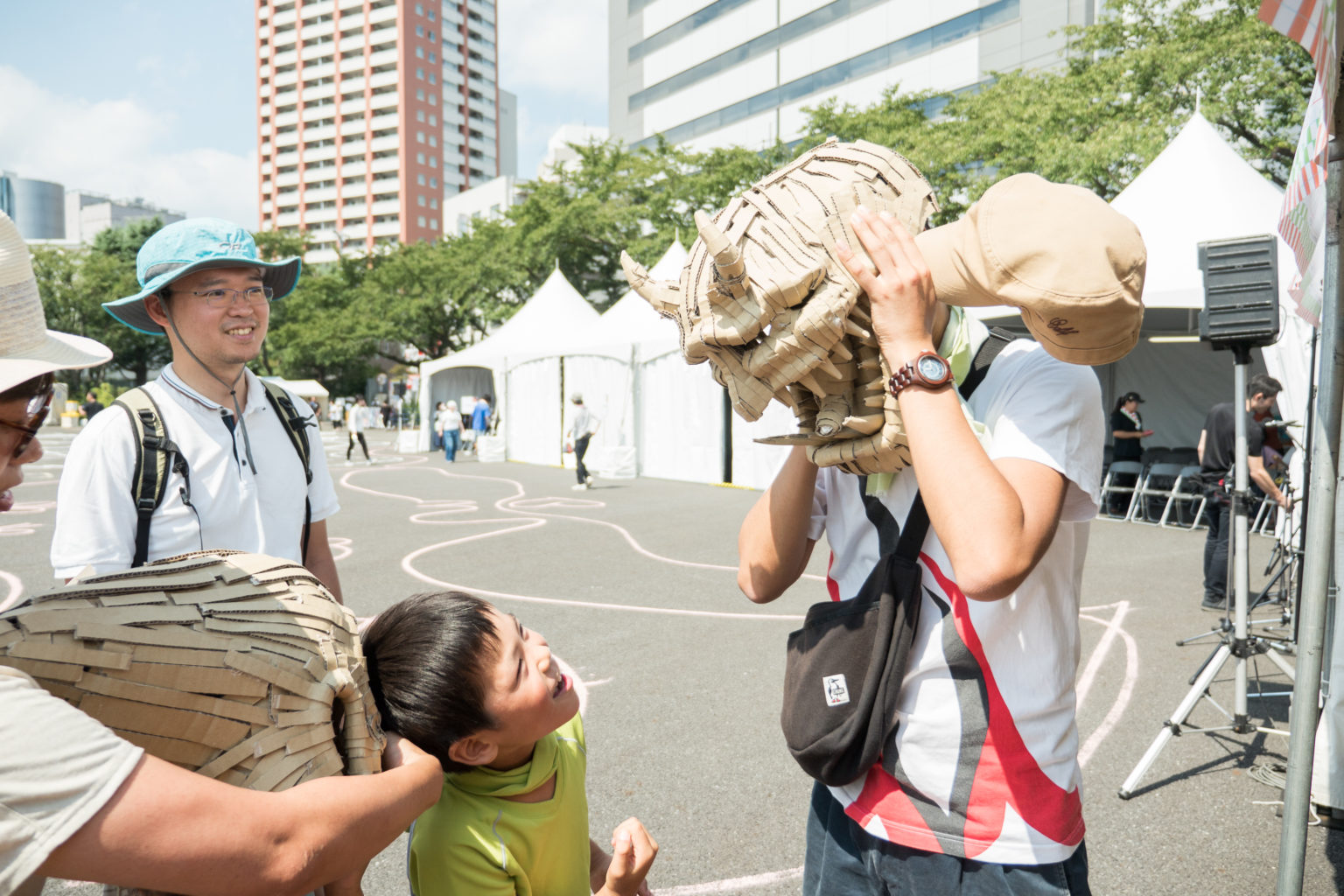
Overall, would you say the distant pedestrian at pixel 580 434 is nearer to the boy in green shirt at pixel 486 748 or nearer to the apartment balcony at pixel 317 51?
the boy in green shirt at pixel 486 748

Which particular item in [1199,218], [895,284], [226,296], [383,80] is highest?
[383,80]

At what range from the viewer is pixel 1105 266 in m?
1.10

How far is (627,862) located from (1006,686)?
2.66ft

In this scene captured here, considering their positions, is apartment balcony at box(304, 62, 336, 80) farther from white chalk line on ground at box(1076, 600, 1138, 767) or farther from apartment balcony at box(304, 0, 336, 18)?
white chalk line on ground at box(1076, 600, 1138, 767)

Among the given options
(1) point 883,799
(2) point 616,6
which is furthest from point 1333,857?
(2) point 616,6

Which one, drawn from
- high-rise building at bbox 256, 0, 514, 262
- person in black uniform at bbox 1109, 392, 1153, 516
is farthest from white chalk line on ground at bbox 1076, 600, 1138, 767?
high-rise building at bbox 256, 0, 514, 262

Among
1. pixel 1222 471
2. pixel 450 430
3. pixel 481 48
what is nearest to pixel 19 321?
pixel 1222 471

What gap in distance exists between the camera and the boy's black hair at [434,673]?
4.95 ft

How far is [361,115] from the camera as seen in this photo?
96.2m

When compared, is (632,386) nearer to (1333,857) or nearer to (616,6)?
(1333,857)

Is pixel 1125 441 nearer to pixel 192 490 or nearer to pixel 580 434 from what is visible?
pixel 580 434

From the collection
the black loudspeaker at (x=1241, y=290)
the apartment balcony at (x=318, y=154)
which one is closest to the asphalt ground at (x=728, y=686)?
the black loudspeaker at (x=1241, y=290)

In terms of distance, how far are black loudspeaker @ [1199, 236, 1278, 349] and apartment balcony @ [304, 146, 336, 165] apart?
107m

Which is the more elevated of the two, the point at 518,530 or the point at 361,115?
the point at 361,115
